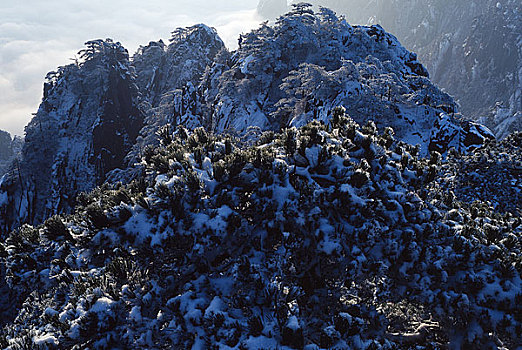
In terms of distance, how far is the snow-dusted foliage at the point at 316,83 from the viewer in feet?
81.9

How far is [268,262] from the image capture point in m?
5.70

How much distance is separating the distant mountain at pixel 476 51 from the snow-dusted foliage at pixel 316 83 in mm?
72744

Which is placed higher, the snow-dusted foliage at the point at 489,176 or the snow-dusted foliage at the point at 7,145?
the snow-dusted foliage at the point at 7,145

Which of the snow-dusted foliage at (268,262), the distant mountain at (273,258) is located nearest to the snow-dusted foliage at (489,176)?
the distant mountain at (273,258)

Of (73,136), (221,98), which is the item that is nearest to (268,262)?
(221,98)

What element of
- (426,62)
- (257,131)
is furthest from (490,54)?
(257,131)

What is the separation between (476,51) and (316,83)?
477 feet

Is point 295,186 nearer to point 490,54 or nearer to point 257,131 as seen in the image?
point 257,131

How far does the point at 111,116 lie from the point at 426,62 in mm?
156570

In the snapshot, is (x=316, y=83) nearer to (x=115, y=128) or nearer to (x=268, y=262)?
(x=268, y=262)

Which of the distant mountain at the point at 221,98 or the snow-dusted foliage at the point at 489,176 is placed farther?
the distant mountain at the point at 221,98

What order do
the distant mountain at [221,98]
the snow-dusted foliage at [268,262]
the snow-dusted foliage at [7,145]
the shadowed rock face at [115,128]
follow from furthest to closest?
the snow-dusted foliage at [7,145]
the shadowed rock face at [115,128]
the distant mountain at [221,98]
the snow-dusted foliage at [268,262]

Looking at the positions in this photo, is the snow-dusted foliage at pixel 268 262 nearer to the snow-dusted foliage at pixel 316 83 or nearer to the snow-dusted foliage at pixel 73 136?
the snow-dusted foliage at pixel 316 83

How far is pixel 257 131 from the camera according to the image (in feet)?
87.5
